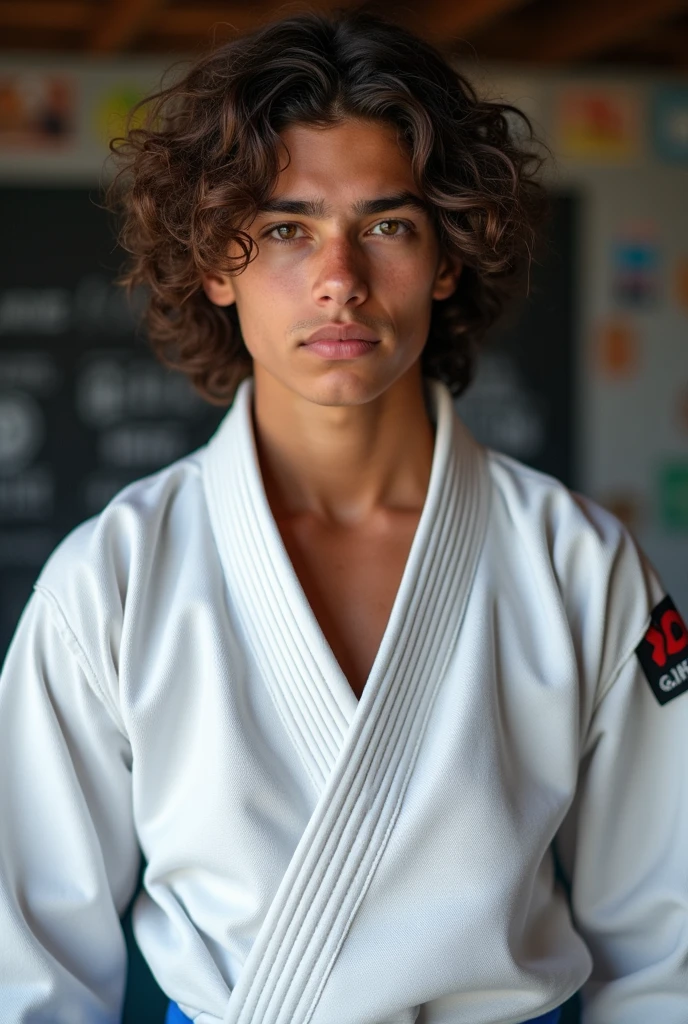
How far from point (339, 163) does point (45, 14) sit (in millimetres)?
2477

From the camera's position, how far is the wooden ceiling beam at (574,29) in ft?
10.4

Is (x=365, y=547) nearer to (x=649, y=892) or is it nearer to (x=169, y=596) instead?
(x=169, y=596)

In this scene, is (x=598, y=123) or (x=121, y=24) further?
(x=598, y=123)

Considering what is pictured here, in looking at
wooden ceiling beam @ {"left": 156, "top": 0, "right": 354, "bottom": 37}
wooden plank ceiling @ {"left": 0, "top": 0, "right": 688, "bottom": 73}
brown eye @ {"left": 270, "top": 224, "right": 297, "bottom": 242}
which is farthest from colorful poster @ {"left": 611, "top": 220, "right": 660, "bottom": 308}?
brown eye @ {"left": 270, "top": 224, "right": 297, "bottom": 242}

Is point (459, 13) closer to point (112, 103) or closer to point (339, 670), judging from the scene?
point (112, 103)

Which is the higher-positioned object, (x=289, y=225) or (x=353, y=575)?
(x=289, y=225)

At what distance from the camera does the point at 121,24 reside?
321cm

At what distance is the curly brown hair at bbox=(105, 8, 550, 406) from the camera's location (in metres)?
1.35

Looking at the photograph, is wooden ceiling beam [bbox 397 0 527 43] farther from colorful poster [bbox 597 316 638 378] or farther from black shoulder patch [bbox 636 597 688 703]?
black shoulder patch [bbox 636 597 688 703]

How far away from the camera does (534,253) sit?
1.67 m

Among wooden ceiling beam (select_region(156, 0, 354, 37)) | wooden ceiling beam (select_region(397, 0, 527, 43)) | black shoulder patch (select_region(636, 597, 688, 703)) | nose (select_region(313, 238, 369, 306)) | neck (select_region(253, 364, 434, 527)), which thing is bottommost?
black shoulder patch (select_region(636, 597, 688, 703))

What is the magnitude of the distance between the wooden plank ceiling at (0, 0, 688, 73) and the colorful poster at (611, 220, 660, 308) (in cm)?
57

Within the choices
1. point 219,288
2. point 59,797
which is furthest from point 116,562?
point 219,288

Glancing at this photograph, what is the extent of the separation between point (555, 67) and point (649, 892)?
3191 millimetres
